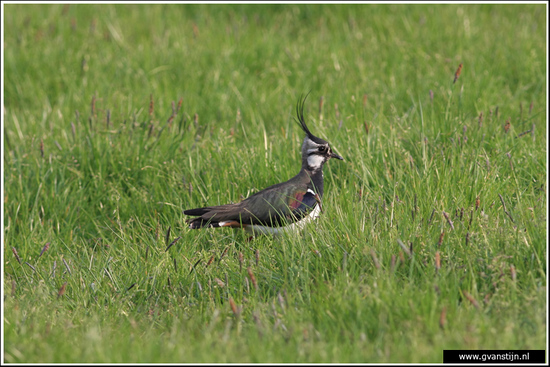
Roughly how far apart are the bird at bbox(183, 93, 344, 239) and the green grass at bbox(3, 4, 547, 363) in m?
0.16

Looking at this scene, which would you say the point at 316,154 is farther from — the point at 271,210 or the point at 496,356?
the point at 496,356

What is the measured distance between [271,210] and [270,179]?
75 centimetres

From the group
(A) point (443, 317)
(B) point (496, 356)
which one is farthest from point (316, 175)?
(B) point (496, 356)

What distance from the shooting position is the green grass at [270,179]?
3.33 metres

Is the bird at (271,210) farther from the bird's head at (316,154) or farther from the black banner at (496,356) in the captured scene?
the black banner at (496,356)

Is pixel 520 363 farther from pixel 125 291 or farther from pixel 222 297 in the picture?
pixel 125 291

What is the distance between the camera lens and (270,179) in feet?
18.2

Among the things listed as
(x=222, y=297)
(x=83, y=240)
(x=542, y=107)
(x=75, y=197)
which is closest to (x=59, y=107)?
(x=75, y=197)

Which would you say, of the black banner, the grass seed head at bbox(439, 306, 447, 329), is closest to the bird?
the grass seed head at bbox(439, 306, 447, 329)

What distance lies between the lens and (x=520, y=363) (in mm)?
3074

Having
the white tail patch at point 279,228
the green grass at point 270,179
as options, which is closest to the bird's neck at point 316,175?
the green grass at point 270,179

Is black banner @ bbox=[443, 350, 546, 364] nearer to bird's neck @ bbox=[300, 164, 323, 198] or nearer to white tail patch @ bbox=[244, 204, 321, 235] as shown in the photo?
white tail patch @ bbox=[244, 204, 321, 235]

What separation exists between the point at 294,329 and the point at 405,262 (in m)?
0.88

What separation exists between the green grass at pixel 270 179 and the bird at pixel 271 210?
158mm
